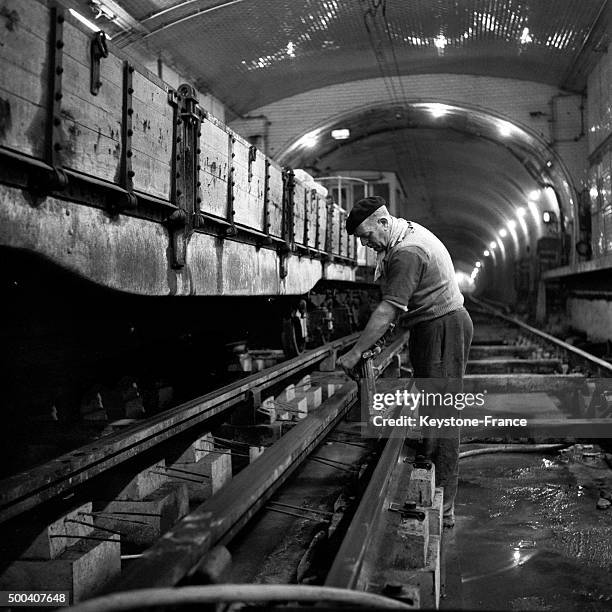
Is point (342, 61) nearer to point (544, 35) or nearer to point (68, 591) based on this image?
point (544, 35)

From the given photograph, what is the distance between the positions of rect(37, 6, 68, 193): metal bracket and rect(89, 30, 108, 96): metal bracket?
0.90ft

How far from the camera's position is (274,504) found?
11.8ft

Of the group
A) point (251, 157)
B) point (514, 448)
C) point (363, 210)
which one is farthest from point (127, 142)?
point (514, 448)

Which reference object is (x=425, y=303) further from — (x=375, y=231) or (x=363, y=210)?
Result: (x=363, y=210)

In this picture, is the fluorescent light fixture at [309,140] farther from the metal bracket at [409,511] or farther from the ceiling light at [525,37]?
the metal bracket at [409,511]

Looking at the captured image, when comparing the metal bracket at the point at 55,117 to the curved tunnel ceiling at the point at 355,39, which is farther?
the curved tunnel ceiling at the point at 355,39

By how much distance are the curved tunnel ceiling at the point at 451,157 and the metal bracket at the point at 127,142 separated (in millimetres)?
14048

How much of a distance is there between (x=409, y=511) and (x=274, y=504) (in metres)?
0.86

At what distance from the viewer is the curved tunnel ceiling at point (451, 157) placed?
17047mm

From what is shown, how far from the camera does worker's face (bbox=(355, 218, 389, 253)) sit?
3.74 meters

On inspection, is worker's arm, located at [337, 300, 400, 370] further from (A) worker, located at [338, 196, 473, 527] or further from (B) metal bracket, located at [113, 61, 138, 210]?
(B) metal bracket, located at [113, 61, 138, 210]

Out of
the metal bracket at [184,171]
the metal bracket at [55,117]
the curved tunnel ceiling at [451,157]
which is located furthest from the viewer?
the curved tunnel ceiling at [451,157]

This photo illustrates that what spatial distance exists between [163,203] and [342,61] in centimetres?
1216

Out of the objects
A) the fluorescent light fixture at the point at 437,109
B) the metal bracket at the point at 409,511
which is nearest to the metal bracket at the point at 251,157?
the metal bracket at the point at 409,511
